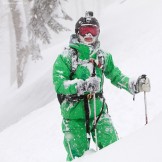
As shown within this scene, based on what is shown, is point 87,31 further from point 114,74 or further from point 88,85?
point 88,85

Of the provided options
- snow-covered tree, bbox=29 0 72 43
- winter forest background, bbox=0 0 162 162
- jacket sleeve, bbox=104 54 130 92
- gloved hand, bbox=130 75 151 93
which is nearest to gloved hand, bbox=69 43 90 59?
jacket sleeve, bbox=104 54 130 92

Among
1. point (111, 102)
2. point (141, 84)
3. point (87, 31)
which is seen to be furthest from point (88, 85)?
point (111, 102)

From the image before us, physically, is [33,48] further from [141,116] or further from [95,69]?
[95,69]

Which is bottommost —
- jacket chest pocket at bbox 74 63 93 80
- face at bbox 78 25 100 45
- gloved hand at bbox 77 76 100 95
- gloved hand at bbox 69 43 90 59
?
gloved hand at bbox 77 76 100 95

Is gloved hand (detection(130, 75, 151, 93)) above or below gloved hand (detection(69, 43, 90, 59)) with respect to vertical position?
below

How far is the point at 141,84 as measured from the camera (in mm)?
Result: 4605

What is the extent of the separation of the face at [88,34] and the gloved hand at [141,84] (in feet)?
2.16

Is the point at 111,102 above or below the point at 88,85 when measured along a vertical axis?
below

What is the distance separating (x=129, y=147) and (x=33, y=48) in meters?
15.3

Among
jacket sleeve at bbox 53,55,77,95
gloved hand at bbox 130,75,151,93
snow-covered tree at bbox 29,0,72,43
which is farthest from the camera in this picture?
snow-covered tree at bbox 29,0,72,43

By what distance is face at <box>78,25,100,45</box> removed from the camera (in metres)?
4.77

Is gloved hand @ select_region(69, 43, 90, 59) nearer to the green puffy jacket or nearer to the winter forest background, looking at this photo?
the green puffy jacket

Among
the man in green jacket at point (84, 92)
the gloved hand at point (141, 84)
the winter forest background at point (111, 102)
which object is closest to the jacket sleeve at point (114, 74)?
the man in green jacket at point (84, 92)

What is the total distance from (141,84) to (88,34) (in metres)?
0.82
